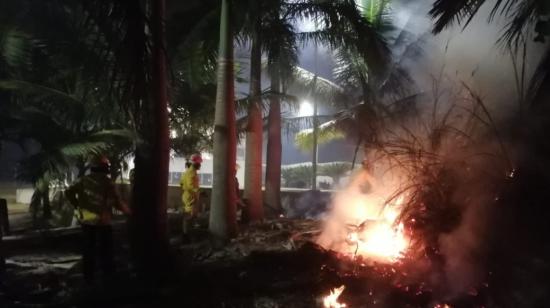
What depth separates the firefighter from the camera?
269 inches

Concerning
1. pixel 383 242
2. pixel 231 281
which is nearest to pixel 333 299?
pixel 231 281

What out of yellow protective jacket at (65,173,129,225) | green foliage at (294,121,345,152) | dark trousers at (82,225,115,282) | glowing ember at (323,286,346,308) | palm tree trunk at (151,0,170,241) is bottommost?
glowing ember at (323,286,346,308)

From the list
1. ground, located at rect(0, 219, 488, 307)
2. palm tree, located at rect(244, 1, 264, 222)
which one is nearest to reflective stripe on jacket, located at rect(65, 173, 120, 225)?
ground, located at rect(0, 219, 488, 307)

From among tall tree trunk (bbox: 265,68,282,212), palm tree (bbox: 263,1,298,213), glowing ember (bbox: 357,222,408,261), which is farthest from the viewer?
tall tree trunk (bbox: 265,68,282,212)

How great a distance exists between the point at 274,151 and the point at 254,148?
2059mm

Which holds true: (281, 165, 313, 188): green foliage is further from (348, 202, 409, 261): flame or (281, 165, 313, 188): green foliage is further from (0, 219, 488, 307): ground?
(348, 202, 409, 261): flame

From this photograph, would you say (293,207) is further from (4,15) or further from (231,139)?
(4,15)

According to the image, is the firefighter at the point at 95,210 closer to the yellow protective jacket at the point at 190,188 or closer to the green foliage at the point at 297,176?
the yellow protective jacket at the point at 190,188

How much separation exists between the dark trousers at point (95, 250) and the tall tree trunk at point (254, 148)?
4343 mm

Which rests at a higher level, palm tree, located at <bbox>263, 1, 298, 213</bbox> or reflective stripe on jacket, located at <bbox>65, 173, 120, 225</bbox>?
palm tree, located at <bbox>263, 1, 298, 213</bbox>

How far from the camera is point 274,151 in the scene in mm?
12797

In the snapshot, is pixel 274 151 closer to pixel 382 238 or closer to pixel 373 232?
pixel 373 232

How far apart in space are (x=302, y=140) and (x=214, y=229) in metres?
9.40

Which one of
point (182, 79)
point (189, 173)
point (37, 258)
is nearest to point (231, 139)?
point (189, 173)
